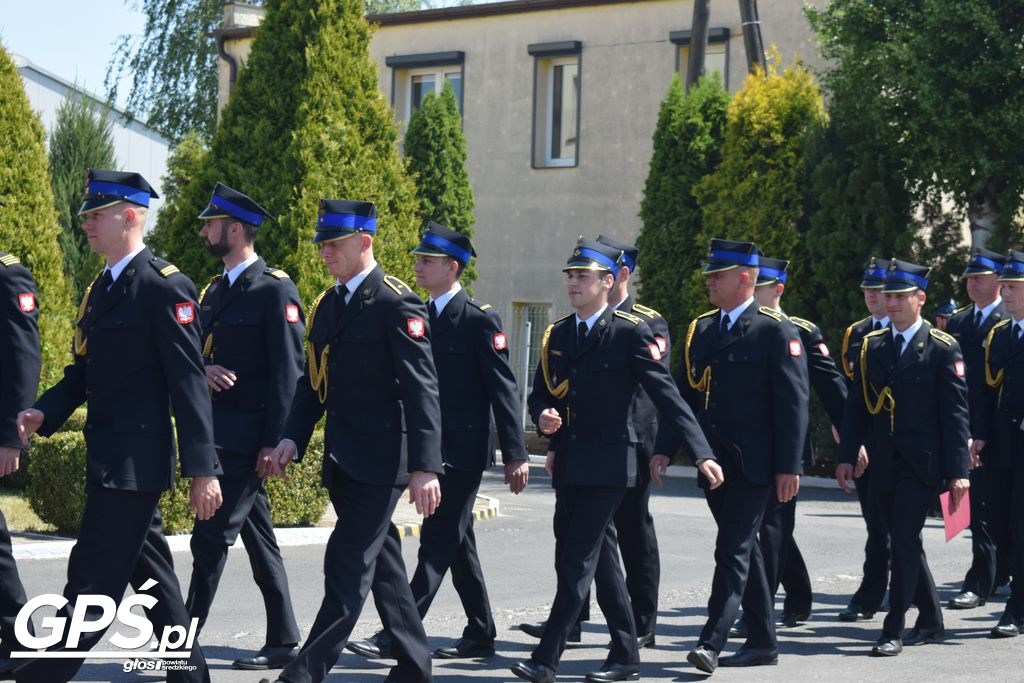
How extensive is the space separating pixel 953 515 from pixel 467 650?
3017 mm

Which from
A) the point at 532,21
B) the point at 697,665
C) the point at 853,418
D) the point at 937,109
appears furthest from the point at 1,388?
the point at 532,21

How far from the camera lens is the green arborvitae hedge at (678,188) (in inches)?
878

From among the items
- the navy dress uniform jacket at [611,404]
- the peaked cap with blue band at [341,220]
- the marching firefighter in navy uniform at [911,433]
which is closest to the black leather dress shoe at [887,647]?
the marching firefighter in navy uniform at [911,433]

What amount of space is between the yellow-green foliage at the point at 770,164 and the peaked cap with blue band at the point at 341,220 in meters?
14.7

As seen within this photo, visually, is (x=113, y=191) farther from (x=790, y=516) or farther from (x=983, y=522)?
(x=983, y=522)

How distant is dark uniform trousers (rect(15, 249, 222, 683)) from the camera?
607 centimetres

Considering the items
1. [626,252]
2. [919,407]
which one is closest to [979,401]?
[919,407]

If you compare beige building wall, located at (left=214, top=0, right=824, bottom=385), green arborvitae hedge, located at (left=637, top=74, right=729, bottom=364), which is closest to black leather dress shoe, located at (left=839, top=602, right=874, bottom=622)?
green arborvitae hedge, located at (left=637, top=74, right=729, bottom=364)

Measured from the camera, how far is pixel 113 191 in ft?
21.0

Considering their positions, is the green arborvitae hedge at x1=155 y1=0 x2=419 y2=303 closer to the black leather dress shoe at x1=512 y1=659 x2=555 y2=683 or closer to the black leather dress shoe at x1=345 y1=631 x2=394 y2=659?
the black leather dress shoe at x1=345 y1=631 x2=394 y2=659

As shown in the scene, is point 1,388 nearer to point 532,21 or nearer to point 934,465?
point 934,465

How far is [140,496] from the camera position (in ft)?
20.1

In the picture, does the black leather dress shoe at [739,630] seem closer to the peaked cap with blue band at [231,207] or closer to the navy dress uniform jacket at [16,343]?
the peaked cap with blue band at [231,207]

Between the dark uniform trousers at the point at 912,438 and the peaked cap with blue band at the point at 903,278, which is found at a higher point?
the peaked cap with blue band at the point at 903,278
